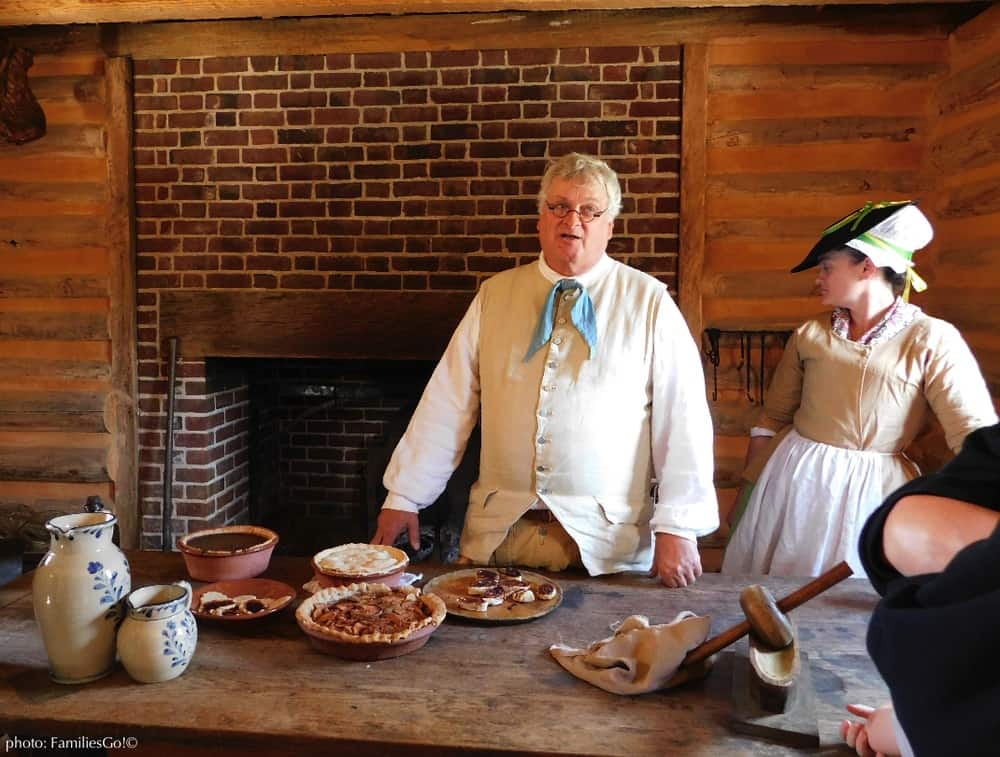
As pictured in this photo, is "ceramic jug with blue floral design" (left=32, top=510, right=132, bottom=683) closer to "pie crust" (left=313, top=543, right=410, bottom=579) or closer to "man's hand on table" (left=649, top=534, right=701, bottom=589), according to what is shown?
"pie crust" (left=313, top=543, right=410, bottom=579)

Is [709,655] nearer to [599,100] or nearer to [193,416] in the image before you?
[599,100]

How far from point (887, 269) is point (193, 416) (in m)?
2.82

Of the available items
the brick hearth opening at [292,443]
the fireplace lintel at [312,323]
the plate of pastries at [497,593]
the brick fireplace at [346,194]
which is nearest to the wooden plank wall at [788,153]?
the brick fireplace at [346,194]

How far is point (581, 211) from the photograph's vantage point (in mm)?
2102

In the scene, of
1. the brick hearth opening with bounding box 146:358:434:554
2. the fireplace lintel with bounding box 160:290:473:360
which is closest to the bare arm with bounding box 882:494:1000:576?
the fireplace lintel with bounding box 160:290:473:360

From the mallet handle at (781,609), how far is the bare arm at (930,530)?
15.9 inches

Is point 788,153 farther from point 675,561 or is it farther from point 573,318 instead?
point 675,561

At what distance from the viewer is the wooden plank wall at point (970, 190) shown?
8.78ft

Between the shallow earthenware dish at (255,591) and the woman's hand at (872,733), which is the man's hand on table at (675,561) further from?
the shallow earthenware dish at (255,591)

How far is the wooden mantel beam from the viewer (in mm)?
2914

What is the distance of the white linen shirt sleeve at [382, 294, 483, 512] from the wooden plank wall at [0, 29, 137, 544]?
189 centimetres

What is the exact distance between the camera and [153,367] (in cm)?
346

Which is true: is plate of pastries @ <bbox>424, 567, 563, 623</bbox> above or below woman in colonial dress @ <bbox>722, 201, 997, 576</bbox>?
below

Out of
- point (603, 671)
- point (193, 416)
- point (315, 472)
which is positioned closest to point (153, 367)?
point (193, 416)
